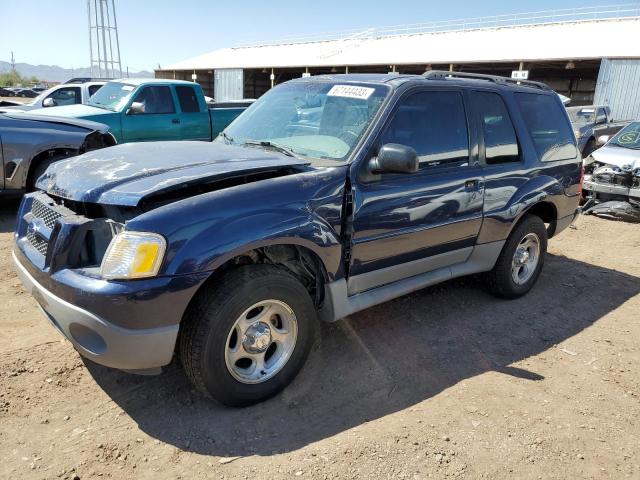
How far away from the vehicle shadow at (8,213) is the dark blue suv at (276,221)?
3647 millimetres

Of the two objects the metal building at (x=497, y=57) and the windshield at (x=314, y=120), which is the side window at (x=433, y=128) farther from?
the metal building at (x=497, y=57)

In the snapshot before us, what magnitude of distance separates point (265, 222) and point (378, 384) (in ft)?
4.50

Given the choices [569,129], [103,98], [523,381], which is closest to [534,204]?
[569,129]

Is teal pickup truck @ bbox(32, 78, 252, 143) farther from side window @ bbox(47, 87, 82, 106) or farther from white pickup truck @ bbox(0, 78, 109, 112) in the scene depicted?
side window @ bbox(47, 87, 82, 106)

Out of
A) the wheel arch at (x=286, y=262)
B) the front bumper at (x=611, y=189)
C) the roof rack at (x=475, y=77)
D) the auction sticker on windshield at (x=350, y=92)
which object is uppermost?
the roof rack at (x=475, y=77)

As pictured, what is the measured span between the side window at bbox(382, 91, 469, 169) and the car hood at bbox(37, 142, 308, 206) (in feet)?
2.78

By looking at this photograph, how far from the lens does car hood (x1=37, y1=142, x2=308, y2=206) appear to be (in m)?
2.72

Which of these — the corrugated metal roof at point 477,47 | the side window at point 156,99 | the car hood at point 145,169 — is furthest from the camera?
the corrugated metal roof at point 477,47

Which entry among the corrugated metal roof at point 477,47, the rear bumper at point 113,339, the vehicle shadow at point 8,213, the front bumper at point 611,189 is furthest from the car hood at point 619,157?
the corrugated metal roof at point 477,47

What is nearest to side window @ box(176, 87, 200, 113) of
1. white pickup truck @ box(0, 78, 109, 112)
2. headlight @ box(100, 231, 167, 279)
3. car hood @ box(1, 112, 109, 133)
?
car hood @ box(1, 112, 109, 133)

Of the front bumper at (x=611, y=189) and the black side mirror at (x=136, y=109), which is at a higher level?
the black side mirror at (x=136, y=109)

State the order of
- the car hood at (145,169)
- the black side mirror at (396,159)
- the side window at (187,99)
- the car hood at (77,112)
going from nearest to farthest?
the car hood at (145,169)
the black side mirror at (396,159)
the car hood at (77,112)
the side window at (187,99)

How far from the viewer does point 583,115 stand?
1450 cm

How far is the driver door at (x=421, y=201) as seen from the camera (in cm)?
341
